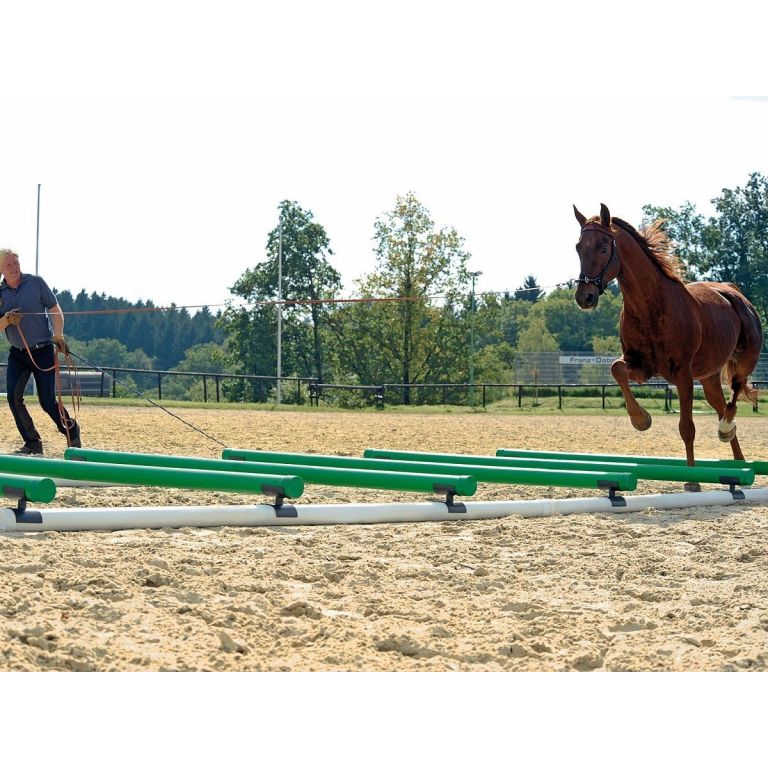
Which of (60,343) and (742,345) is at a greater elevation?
(742,345)

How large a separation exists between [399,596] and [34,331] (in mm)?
7431

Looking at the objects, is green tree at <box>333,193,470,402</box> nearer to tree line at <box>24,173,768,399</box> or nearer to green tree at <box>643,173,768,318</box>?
tree line at <box>24,173,768,399</box>

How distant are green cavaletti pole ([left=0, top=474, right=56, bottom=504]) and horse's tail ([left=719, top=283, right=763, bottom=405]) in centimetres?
659

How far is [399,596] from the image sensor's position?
4.41m

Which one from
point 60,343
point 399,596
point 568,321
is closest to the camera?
point 399,596

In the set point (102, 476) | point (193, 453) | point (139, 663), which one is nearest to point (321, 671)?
point (139, 663)

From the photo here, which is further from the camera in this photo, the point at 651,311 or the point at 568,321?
the point at 568,321

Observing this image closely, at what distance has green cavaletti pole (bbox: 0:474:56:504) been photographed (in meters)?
5.49

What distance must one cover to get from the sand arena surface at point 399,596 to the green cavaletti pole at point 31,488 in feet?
0.72

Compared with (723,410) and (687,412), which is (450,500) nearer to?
(687,412)

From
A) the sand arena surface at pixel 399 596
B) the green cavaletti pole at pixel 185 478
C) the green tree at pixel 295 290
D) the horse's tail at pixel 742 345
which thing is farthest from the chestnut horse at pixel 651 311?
the green tree at pixel 295 290

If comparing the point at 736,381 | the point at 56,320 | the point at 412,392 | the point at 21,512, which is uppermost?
the point at 56,320

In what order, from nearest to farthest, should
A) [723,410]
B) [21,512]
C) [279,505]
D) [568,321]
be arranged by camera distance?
[21,512] → [279,505] → [723,410] → [568,321]

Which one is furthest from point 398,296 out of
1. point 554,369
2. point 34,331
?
point 34,331
